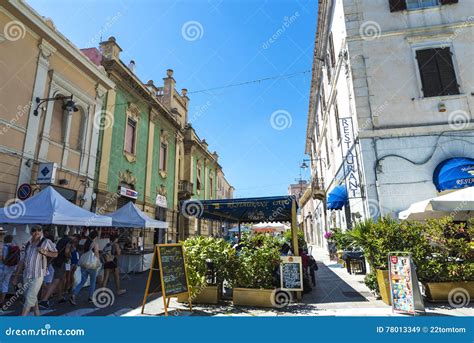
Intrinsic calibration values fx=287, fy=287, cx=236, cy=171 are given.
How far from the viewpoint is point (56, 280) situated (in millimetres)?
6762

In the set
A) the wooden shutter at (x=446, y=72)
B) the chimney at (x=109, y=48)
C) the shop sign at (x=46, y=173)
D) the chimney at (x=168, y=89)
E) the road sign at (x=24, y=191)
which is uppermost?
the chimney at (x=168, y=89)

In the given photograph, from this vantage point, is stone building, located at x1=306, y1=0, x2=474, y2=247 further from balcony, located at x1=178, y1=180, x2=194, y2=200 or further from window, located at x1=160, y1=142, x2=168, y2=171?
balcony, located at x1=178, y1=180, x2=194, y2=200

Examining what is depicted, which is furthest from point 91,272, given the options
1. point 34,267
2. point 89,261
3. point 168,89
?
point 168,89

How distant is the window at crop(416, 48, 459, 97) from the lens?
10.4m

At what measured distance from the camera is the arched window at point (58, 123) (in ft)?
37.0

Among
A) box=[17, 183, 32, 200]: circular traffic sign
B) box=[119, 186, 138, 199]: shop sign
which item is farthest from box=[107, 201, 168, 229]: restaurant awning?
box=[17, 183, 32, 200]: circular traffic sign

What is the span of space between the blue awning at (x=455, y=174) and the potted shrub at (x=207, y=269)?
7371 mm

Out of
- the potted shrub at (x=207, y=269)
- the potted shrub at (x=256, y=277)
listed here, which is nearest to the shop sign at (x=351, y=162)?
the potted shrub at (x=256, y=277)

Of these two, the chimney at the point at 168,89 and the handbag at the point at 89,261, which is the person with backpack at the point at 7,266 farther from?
the chimney at the point at 168,89

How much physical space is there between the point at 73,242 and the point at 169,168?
537 inches

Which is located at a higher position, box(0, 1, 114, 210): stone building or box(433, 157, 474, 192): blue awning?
box(0, 1, 114, 210): stone building

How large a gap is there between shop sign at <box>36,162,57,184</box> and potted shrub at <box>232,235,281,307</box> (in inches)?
284
